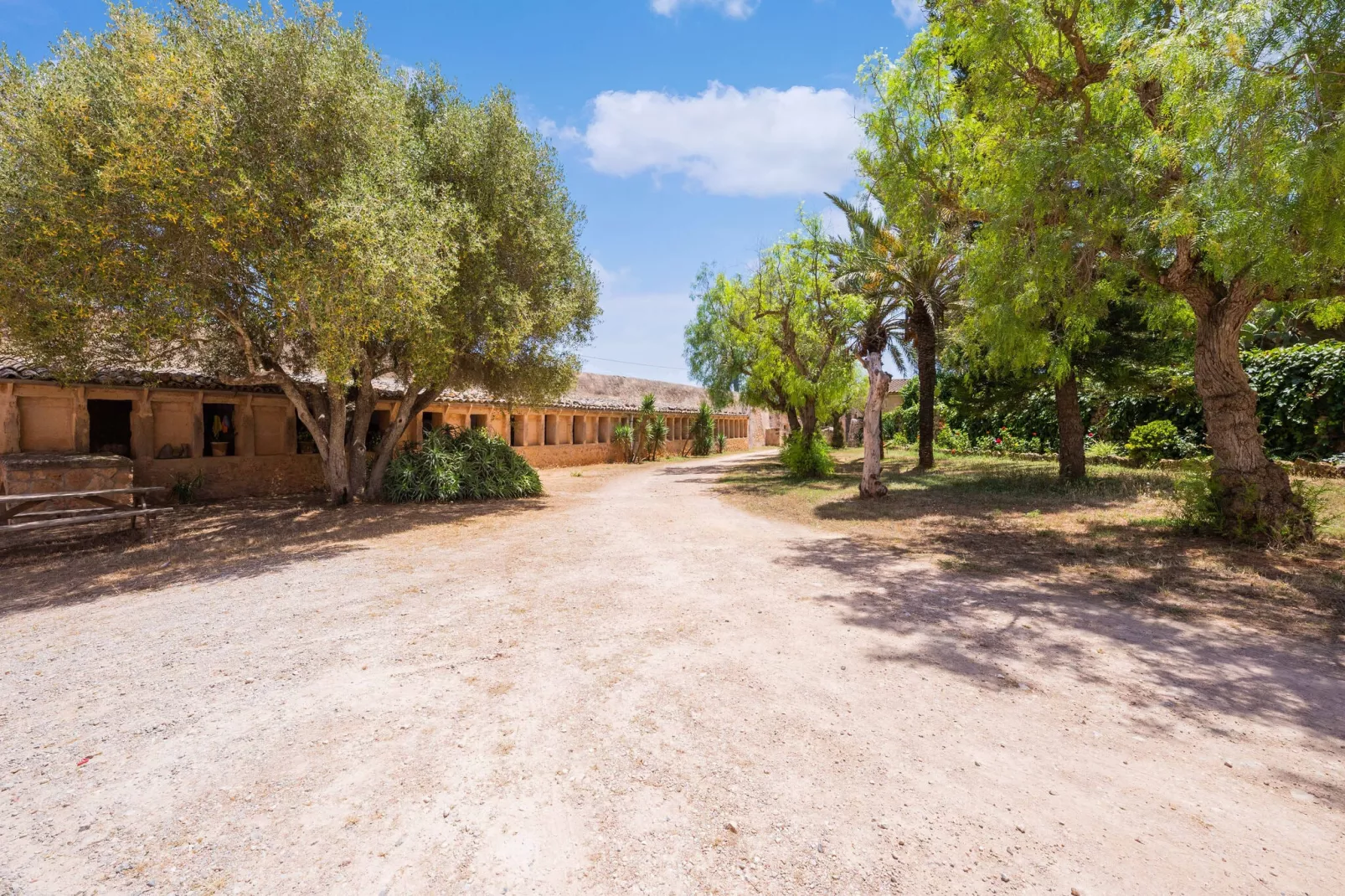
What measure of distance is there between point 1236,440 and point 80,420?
19.5 m

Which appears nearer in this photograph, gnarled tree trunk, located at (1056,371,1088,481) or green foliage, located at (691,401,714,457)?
gnarled tree trunk, located at (1056,371,1088,481)

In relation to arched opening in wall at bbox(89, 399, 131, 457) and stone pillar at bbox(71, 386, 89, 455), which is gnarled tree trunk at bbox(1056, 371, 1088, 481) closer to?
stone pillar at bbox(71, 386, 89, 455)

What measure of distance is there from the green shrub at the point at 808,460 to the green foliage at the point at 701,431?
50.1 feet

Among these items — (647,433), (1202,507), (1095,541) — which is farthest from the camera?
(647,433)

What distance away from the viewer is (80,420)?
1142 centimetres

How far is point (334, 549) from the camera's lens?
26.8ft

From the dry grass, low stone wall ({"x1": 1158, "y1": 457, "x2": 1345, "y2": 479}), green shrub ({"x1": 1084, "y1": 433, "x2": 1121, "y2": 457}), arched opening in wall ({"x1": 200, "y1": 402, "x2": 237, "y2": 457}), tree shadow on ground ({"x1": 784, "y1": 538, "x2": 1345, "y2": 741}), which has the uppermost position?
arched opening in wall ({"x1": 200, "y1": 402, "x2": 237, "y2": 457})

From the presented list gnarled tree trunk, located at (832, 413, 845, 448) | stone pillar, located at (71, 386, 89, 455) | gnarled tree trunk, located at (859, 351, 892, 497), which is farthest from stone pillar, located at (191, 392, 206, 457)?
gnarled tree trunk, located at (832, 413, 845, 448)

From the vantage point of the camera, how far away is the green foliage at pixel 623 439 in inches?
1027

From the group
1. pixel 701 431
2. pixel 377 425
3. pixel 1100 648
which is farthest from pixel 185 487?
pixel 701 431

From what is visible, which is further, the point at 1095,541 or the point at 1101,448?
the point at 1101,448

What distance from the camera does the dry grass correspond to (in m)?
5.33

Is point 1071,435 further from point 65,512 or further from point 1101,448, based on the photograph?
point 65,512

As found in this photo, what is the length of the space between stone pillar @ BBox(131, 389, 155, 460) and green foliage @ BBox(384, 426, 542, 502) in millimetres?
4777
